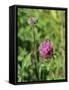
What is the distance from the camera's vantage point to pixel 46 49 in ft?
5.49

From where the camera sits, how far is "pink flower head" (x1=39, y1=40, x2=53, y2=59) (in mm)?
1651

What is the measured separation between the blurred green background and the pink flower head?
0.02m

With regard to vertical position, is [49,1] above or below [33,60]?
above

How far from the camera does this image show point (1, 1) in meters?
1.71

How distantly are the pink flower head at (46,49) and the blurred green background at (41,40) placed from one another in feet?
0.07

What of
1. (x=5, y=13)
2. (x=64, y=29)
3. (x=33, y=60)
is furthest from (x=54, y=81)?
(x=5, y=13)

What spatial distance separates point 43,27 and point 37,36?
61 mm

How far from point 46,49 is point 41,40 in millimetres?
64

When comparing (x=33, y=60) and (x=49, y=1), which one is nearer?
(x=33, y=60)

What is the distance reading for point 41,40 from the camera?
1645 mm

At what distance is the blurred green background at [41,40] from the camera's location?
160cm

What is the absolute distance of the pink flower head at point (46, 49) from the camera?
65.0 inches

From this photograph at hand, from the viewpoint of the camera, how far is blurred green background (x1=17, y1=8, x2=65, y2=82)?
160cm

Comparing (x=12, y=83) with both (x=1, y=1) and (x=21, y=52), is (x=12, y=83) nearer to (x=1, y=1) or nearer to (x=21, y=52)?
(x=21, y=52)
